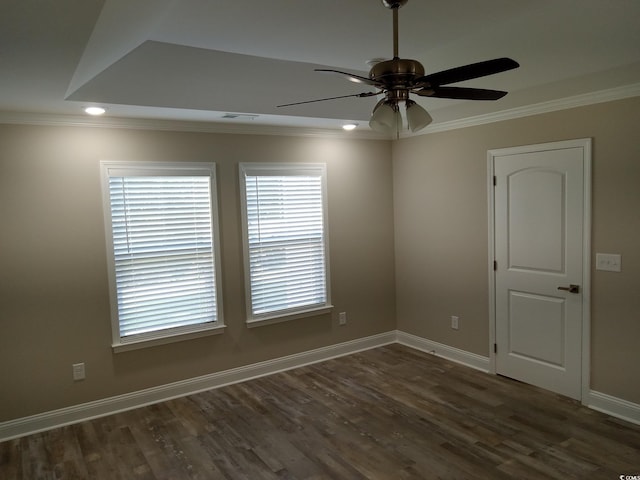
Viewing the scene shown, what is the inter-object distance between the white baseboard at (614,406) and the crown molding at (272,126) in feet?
7.22

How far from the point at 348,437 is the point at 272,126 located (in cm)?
279

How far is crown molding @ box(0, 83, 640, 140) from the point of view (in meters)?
3.42

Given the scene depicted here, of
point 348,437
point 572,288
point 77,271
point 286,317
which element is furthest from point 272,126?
point 572,288

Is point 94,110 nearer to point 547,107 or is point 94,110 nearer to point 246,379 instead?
point 246,379

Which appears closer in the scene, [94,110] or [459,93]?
[459,93]

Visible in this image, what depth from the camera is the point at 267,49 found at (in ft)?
9.91

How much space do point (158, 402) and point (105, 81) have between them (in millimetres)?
2615

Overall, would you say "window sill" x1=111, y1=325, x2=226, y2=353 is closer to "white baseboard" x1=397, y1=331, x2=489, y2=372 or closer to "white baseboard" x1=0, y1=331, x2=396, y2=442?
"white baseboard" x1=0, y1=331, x2=396, y2=442

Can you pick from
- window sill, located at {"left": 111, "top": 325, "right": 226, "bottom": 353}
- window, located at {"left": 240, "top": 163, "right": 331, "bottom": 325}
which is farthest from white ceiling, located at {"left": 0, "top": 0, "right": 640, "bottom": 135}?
window sill, located at {"left": 111, "top": 325, "right": 226, "bottom": 353}

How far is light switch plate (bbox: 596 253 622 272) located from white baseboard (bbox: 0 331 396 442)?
98.5 inches

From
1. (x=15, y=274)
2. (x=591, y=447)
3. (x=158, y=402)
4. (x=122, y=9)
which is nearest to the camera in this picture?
(x=122, y=9)

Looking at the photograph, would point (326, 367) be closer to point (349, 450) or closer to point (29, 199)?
point (349, 450)

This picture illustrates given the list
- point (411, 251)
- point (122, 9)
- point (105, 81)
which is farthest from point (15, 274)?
point (411, 251)

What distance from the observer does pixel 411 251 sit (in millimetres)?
5250
